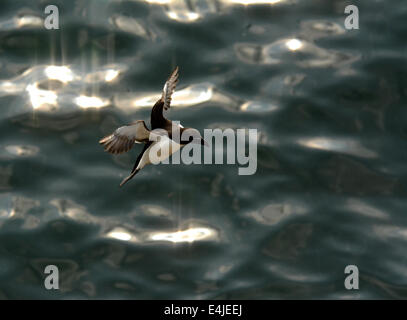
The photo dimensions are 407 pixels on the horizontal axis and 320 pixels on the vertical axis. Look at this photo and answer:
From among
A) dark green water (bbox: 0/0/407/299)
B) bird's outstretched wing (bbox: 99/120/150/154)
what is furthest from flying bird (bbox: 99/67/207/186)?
dark green water (bbox: 0/0/407/299)

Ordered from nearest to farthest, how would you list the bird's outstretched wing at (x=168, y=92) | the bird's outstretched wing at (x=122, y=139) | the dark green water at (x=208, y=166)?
the bird's outstretched wing at (x=122, y=139) < the bird's outstretched wing at (x=168, y=92) < the dark green water at (x=208, y=166)

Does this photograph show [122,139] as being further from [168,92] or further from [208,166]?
[208,166]

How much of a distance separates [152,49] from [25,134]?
7.70ft

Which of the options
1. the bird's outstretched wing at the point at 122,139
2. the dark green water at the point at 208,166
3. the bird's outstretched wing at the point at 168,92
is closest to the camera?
the bird's outstretched wing at the point at 122,139

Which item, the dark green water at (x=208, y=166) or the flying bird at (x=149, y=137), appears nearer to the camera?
the flying bird at (x=149, y=137)

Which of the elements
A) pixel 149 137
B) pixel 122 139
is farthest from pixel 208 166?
pixel 122 139

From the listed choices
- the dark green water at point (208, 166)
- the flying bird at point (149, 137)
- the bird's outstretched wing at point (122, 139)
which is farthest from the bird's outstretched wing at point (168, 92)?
the dark green water at point (208, 166)

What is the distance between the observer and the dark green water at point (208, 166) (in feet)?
34.3

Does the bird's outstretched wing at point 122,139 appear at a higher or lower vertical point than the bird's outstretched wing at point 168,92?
lower

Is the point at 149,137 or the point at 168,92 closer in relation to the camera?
the point at 149,137

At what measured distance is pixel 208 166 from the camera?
37.0 ft

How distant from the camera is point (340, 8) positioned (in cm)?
1305

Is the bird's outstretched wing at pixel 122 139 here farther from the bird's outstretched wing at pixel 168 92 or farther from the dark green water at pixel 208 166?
the dark green water at pixel 208 166

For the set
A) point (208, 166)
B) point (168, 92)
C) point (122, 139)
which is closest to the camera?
point (122, 139)
